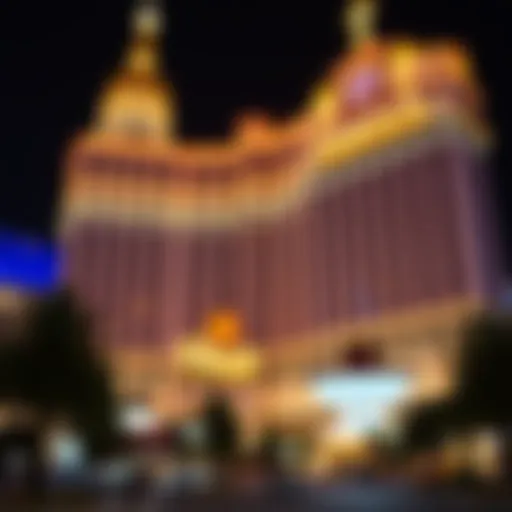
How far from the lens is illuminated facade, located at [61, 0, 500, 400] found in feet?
104

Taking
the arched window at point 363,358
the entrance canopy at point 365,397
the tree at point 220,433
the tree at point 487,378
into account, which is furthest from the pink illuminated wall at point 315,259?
the tree at point 487,378

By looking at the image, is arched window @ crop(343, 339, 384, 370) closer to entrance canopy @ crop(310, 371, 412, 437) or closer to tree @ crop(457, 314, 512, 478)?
entrance canopy @ crop(310, 371, 412, 437)

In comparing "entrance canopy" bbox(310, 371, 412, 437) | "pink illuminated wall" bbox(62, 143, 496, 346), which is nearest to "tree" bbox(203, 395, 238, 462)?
"entrance canopy" bbox(310, 371, 412, 437)

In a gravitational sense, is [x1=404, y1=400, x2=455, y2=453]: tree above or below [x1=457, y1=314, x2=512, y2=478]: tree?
below

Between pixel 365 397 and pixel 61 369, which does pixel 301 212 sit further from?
pixel 61 369

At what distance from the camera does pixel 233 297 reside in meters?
39.5

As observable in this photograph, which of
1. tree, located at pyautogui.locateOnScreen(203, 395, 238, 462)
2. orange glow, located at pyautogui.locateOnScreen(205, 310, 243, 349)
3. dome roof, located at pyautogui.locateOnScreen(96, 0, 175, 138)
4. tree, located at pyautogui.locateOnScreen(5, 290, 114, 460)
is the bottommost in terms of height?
tree, located at pyautogui.locateOnScreen(203, 395, 238, 462)

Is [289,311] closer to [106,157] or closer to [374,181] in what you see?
[374,181]

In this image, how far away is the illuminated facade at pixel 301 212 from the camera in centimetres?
3175

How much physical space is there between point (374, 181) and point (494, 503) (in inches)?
1046

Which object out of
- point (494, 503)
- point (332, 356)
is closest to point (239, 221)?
point (332, 356)

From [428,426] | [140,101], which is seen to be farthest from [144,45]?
[428,426]

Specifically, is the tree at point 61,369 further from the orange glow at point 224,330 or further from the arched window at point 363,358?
the orange glow at point 224,330

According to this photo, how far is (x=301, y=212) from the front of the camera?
38969mm
